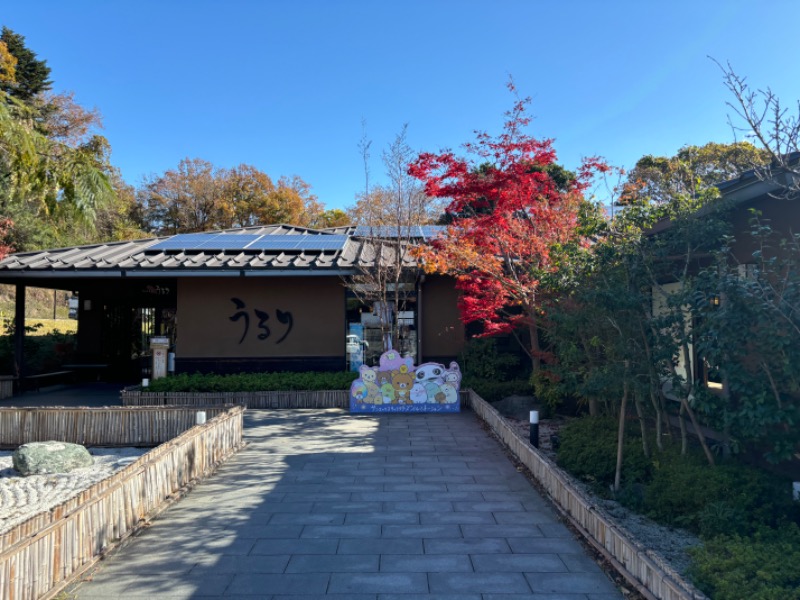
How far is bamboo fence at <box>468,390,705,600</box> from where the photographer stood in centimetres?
351

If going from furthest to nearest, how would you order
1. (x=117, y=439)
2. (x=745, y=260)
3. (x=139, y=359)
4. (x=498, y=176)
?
(x=139, y=359) < (x=498, y=176) < (x=117, y=439) < (x=745, y=260)

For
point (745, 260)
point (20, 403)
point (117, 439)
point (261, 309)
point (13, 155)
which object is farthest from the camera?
point (261, 309)

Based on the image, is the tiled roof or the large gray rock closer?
the large gray rock

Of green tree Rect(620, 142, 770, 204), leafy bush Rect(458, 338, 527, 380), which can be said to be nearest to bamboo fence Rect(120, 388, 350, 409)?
leafy bush Rect(458, 338, 527, 380)

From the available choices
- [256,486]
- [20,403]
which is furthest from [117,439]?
[20,403]

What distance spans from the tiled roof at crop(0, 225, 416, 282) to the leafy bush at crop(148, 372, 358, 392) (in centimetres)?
246

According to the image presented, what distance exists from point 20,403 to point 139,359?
201 inches

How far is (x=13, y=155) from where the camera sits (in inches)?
333

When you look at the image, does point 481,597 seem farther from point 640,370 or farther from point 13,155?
point 13,155

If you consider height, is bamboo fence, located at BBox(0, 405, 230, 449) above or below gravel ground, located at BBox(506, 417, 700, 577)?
above

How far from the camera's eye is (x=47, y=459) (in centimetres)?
780

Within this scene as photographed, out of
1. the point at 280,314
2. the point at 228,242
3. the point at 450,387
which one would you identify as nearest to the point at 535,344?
the point at 450,387

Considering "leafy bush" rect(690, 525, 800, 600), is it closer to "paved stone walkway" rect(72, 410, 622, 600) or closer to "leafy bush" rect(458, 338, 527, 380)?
"paved stone walkway" rect(72, 410, 622, 600)

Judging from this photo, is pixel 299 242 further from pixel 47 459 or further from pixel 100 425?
pixel 47 459
